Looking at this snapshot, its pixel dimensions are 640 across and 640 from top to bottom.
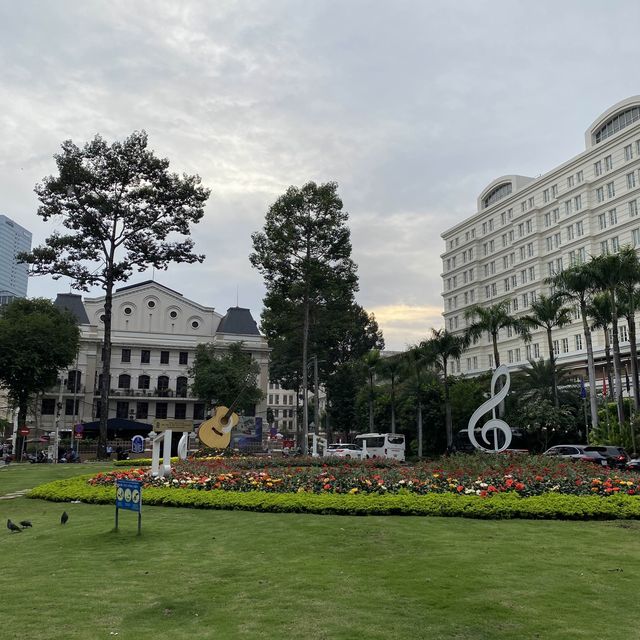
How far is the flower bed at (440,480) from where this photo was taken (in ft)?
45.2

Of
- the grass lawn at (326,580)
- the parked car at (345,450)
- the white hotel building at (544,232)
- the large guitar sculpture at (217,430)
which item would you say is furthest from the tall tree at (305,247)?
the grass lawn at (326,580)

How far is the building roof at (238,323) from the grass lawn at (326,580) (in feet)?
184

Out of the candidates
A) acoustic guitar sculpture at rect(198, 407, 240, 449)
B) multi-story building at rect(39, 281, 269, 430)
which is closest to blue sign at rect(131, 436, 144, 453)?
acoustic guitar sculpture at rect(198, 407, 240, 449)

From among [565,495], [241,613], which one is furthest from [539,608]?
[565,495]

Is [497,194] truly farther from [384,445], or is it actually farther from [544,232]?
[384,445]

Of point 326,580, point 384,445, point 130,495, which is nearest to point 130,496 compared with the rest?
point 130,495

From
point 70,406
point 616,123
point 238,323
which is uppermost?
point 616,123

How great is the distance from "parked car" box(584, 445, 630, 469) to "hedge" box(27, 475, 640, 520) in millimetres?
14040

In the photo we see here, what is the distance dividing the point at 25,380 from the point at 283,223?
21.7 metres

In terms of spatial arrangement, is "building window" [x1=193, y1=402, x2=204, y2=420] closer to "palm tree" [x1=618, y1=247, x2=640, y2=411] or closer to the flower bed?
"palm tree" [x1=618, y1=247, x2=640, y2=411]

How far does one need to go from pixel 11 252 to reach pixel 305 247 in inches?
5289

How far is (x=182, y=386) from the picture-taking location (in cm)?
6550

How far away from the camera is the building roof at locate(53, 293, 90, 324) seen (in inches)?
2574

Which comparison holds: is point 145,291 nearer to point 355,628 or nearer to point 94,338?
point 94,338
